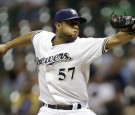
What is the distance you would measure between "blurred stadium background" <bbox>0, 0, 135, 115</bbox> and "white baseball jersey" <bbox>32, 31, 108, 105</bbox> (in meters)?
3.00

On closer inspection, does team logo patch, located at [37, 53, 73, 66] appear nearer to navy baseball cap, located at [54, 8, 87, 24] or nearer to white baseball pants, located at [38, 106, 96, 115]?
navy baseball cap, located at [54, 8, 87, 24]

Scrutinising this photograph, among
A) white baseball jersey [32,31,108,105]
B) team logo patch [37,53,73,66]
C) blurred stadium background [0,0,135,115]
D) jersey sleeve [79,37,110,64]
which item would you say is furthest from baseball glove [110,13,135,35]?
blurred stadium background [0,0,135,115]

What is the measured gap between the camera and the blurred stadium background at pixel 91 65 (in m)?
9.06

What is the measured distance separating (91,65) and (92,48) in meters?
4.33

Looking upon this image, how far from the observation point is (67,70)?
19.1 feet

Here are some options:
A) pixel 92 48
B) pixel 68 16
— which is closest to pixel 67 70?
pixel 92 48

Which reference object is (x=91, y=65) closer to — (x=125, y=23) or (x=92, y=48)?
(x=92, y=48)

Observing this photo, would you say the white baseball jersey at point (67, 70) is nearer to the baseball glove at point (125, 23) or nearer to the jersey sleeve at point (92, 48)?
the jersey sleeve at point (92, 48)

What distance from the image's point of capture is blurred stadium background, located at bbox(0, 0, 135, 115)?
9062 millimetres

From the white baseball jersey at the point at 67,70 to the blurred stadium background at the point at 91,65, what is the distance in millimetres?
3004

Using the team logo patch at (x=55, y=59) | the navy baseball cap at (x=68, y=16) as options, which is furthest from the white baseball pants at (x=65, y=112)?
the navy baseball cap at (x=68, y=16)

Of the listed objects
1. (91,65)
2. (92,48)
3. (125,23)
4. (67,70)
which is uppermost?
(125,23)

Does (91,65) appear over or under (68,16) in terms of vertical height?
under

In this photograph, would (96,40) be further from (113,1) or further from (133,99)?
(113,1)
